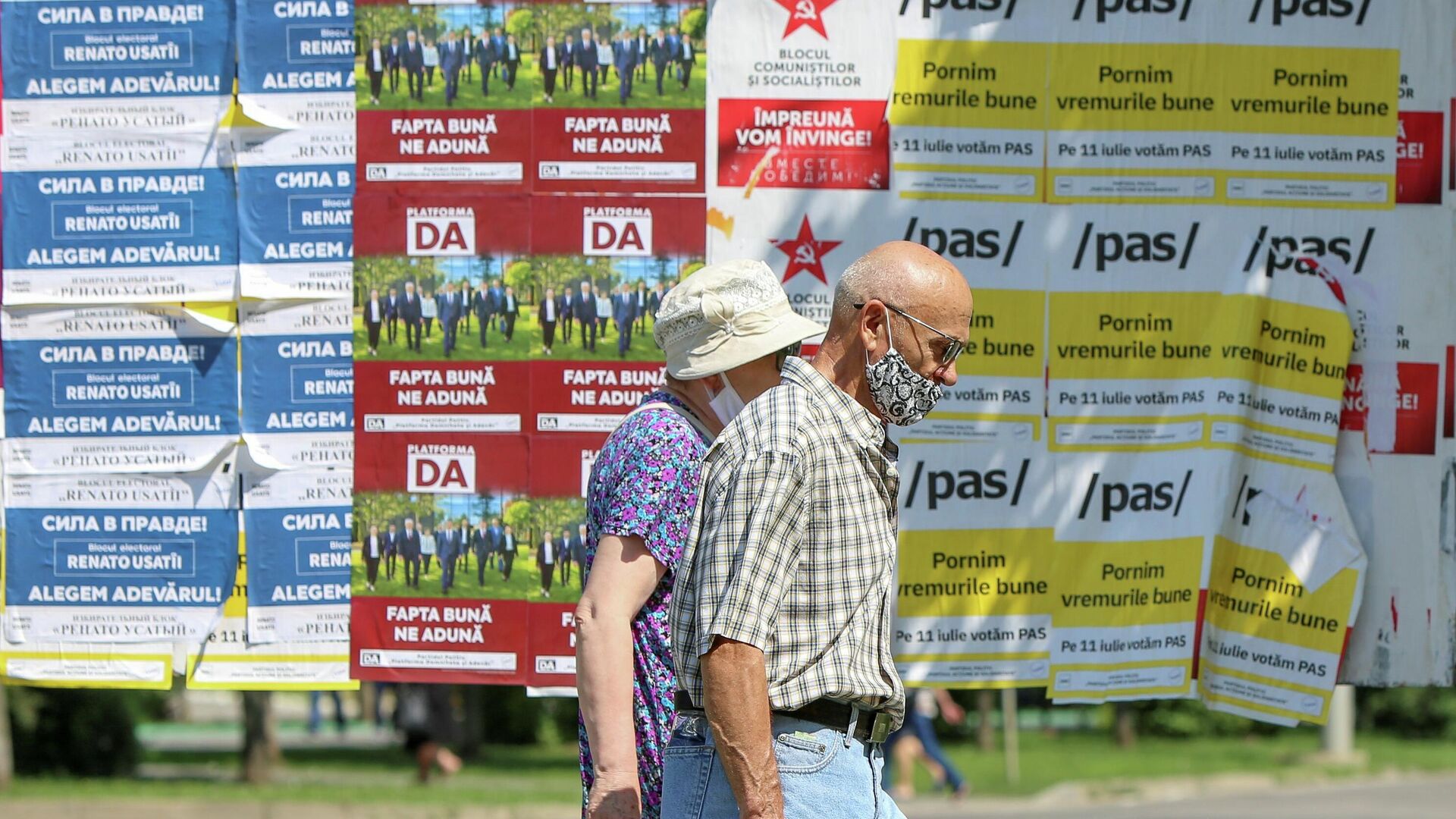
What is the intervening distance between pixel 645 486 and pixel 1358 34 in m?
2.84

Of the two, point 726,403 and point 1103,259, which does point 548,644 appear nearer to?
point 726,403

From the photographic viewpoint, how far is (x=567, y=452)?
4.30m

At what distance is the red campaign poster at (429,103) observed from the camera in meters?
4.29

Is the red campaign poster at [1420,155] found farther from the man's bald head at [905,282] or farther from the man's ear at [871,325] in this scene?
the man's ear at [871,325]

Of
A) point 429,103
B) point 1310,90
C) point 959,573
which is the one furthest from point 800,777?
point 1310,90

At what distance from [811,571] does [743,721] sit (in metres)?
0.29

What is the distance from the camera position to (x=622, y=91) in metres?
4.28

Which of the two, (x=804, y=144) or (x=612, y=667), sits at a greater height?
(x=804, y=144)

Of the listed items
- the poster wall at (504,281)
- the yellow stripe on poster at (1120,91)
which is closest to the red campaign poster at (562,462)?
the poster wall at (504,281)

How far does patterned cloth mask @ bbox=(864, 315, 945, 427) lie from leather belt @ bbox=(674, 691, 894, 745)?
53 cm

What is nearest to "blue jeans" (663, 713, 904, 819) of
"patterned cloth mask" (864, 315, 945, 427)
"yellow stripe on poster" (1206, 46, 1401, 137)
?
"patterned cloth mask" (864, 315, 945, 427)

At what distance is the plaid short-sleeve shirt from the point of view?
7.91ft

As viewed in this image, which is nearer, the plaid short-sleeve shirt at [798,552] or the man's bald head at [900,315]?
the plaid short-sleeve shirt at [798,552]

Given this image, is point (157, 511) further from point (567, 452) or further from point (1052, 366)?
point (1052, 366)
